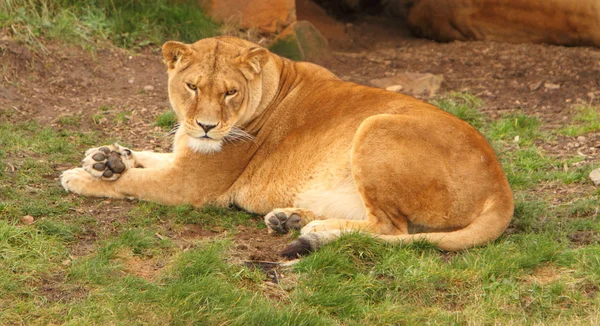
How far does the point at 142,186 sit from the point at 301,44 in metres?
4.47

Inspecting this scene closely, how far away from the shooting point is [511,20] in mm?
10281

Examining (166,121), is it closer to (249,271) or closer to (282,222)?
(282,222)

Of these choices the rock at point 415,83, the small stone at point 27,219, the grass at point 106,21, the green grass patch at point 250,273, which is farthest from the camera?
the rock at point 415,83

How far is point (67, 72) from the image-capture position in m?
8.56

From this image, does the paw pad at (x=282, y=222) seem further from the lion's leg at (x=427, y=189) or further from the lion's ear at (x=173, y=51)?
the lion's ear at (x=173, y=51)

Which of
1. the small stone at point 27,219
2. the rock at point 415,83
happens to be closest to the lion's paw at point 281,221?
the small stone at point 27,219

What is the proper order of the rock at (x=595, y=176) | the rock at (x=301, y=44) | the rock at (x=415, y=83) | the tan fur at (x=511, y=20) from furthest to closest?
the rock at (x=301, y=44), the tan fur at (x=511, y=20), the rock at (x=415, y=83), the rock at (x=595, y=176)

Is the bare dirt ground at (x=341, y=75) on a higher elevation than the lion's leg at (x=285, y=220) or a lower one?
lower

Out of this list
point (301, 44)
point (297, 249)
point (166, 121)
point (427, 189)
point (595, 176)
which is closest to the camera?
point (297, 249)

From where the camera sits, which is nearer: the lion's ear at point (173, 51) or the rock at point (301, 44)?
the lion's ear at point (173, 51)

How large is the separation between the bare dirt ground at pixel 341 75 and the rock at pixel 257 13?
0.81m

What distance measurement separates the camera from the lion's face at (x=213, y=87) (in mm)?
5711

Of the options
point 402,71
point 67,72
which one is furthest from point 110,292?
point 402,71

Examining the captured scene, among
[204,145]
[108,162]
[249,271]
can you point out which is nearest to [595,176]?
[204,145]
